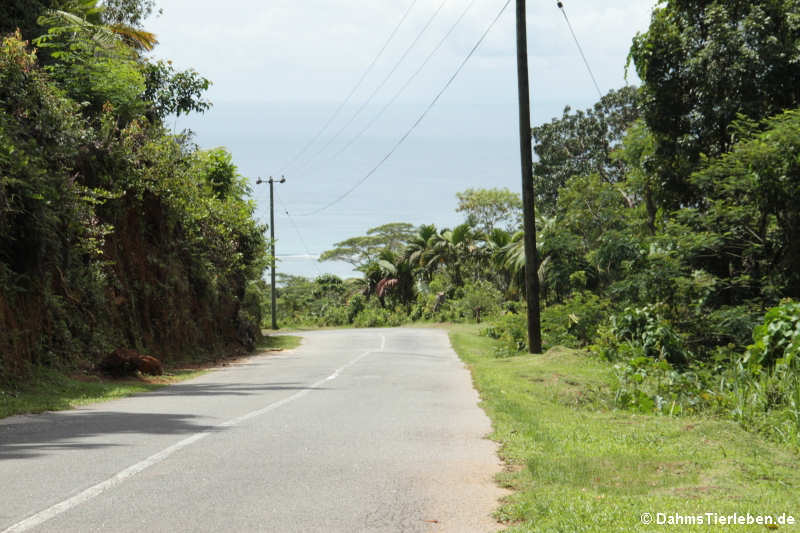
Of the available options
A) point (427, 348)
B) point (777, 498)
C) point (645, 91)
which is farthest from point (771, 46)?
point (777, 498)

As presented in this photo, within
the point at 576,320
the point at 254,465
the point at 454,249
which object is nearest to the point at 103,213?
the point at 576,320

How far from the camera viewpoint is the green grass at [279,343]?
32.6m

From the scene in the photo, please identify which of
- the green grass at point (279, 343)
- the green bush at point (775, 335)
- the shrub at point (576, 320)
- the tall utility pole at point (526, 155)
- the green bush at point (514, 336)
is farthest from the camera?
the green grass at point (279, 343)

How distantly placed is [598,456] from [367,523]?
328cm

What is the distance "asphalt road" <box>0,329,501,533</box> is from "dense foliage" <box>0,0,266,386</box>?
489 cm

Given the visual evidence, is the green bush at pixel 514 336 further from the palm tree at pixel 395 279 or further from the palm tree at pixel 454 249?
the palm tree at pixel 395 279

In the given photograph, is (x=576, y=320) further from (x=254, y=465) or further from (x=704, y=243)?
(x=254, y=465)

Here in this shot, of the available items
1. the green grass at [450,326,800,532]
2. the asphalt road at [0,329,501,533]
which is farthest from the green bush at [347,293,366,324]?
the green grass at [450,326,800,532]

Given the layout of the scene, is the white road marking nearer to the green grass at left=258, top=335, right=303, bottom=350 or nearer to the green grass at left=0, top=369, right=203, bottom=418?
the green grass at left=0, top=369, right=203, bottom=418

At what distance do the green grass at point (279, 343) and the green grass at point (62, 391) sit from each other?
15205 millimetres

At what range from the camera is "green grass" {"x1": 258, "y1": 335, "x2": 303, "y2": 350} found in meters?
32.6

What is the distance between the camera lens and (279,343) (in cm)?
3553

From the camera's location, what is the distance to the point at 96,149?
786 inches

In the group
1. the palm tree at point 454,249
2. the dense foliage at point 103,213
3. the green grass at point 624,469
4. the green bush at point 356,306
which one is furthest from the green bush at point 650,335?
the green bush at point 356,306
